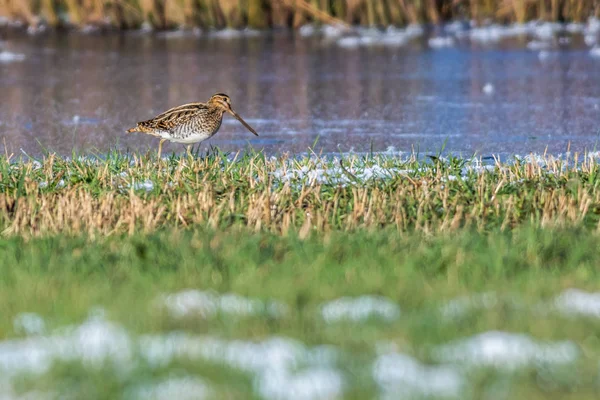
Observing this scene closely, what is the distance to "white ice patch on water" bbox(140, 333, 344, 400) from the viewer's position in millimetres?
3205

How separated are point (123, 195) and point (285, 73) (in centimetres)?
822

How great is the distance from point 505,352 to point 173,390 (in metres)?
0.98

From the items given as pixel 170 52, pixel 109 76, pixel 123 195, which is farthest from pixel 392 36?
pixel 123 195

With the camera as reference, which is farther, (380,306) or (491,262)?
(491,262)

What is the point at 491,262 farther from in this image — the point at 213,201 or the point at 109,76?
the point at 109,76

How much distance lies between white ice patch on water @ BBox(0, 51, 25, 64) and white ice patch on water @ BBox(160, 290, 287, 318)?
12116 mm

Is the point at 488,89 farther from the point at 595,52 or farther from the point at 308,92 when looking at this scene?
the point at 595,52

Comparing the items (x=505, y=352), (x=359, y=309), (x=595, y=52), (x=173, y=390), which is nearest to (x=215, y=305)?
(x=359, y=309)

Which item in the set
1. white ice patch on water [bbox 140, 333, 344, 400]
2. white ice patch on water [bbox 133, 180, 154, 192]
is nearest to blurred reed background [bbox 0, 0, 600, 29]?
white ice patch on water [bbox 133, 180, 154, 192]

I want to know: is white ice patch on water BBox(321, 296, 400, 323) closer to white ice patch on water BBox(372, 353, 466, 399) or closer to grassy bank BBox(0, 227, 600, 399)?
grassy bank BBox(0, 227, 600, 399)

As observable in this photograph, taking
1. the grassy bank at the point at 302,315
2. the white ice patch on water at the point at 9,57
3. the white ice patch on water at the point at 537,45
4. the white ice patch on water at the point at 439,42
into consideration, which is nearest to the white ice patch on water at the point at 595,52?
the white ice patch on water at the point at 537,45

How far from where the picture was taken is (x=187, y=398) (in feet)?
10.3

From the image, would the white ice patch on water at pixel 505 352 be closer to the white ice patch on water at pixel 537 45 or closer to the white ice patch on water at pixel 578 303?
the white ice patch on water at pixel 578 303

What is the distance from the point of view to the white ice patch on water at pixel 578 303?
4062 millimetres
